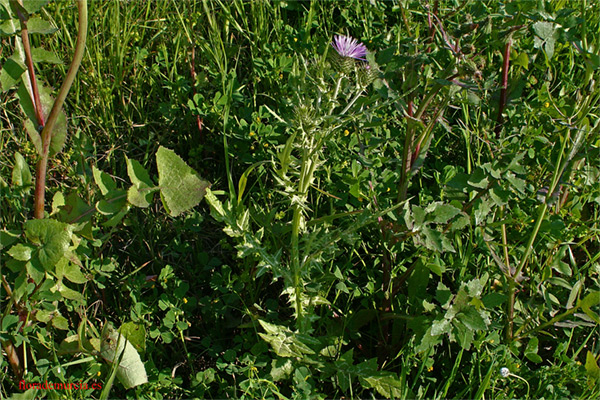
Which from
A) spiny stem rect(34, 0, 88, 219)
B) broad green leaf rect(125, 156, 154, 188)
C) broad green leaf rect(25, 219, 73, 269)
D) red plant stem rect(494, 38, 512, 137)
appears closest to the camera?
spiny stem rect(34, 0, 88, 219)

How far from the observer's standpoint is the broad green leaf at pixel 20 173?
6.08 ft

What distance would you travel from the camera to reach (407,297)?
2150 mm

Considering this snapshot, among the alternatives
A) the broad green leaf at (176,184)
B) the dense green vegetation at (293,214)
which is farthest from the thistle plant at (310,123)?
the broad green leaf at (176,184)

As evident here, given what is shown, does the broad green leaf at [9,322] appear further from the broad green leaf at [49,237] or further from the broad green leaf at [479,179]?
the broad green leaf at [479,179]

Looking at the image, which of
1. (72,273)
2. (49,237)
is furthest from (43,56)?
(72,273)

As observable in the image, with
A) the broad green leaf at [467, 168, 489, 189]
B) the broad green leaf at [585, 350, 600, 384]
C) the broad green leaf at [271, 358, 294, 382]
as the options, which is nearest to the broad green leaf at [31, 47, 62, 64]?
the broad green leaf at [271, 358, 294, 382]

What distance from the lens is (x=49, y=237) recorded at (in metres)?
1.63

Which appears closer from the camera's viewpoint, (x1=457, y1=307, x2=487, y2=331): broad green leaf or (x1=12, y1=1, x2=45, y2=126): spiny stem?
(x1=12, y1=1, x2=45, y2=126): spiny stem

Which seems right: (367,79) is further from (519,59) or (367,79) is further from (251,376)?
(251,376)

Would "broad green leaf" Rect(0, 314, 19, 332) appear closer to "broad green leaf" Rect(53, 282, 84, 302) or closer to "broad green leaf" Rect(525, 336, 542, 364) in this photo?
"broad green leaf" Rect(53, 282, 84, 302)

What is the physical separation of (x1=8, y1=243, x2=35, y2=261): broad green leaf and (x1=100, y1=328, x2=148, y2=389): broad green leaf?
36 centimetres

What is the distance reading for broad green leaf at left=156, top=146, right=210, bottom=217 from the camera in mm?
1695

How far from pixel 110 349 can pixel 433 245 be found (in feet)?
3.52

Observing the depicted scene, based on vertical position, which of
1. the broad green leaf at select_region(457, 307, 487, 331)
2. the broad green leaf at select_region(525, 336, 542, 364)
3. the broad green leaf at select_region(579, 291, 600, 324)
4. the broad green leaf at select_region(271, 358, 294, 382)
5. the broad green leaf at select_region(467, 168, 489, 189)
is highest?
the broad green leaf at select_region(467, 168, 489, 189)
